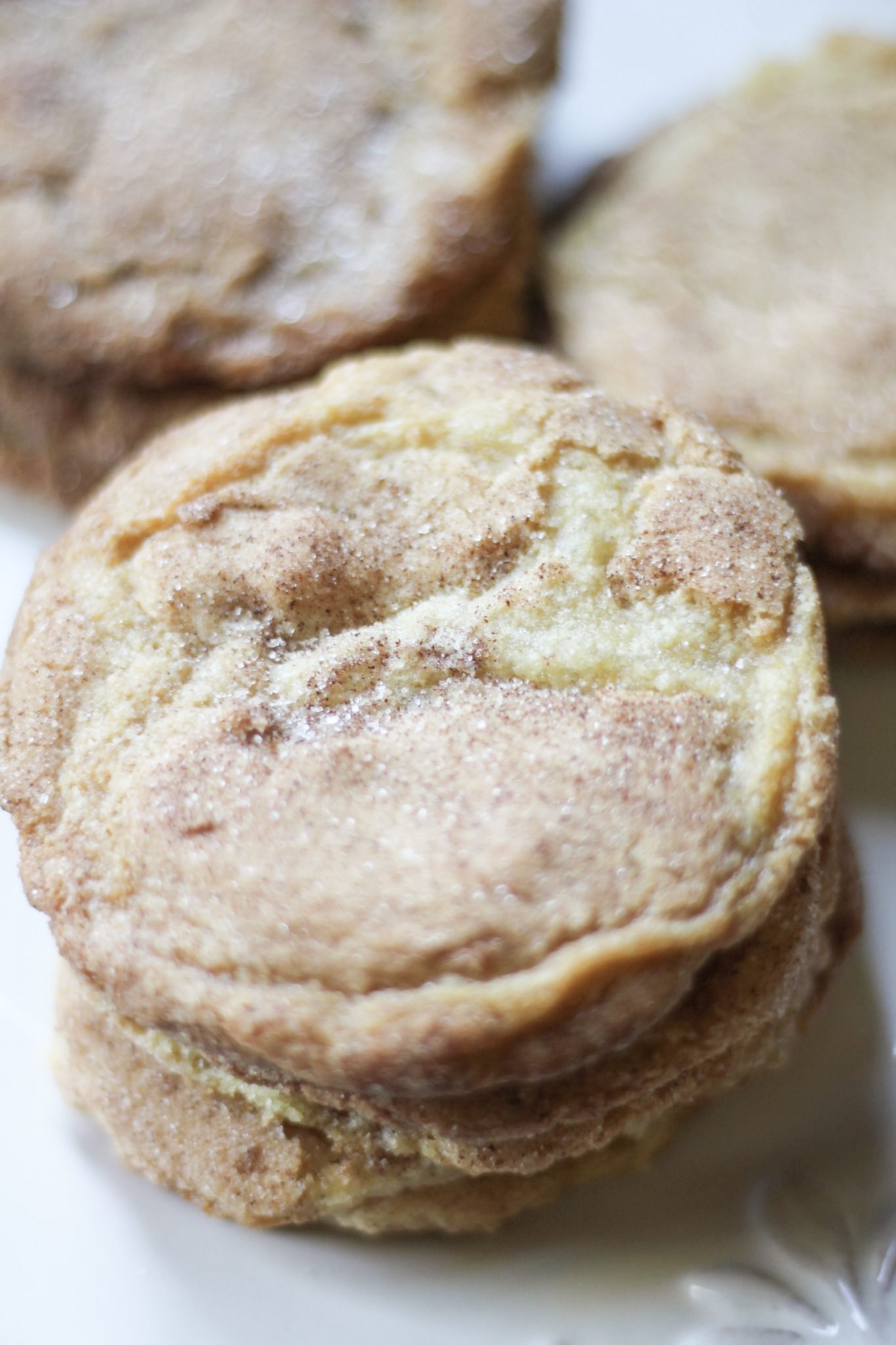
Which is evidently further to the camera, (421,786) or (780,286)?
(780,286)

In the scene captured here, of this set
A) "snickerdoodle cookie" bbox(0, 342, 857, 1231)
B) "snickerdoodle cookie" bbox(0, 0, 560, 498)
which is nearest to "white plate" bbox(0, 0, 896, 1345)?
"snickerdoodle cookie" bbox(0, 342, 857, 1231)

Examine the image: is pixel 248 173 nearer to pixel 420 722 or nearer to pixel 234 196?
pixel 234 196

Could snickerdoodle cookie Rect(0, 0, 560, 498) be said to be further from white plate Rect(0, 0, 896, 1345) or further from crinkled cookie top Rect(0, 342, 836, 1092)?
white plate Rect(0, 0, 896, 1345)

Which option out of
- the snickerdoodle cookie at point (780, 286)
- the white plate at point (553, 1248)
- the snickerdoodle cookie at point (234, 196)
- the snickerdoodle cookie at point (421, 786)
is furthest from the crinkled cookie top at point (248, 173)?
the white plate at point (553, 1248)

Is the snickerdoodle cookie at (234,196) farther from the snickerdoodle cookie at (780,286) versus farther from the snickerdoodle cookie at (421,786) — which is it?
the snickerdoodle cookie at (421,786)

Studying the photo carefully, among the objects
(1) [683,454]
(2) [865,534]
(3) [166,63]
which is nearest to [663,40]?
(3) [166,63]

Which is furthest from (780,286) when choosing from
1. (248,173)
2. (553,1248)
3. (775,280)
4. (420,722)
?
(553,1248)
